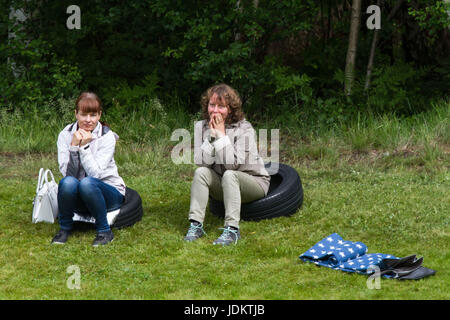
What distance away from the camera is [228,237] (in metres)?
5.67

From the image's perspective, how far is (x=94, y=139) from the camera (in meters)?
5.72

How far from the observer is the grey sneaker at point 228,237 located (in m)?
5.63

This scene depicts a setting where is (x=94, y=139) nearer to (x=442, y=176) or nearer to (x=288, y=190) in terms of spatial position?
(x=288, y=190)

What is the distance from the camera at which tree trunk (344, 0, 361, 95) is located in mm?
10641

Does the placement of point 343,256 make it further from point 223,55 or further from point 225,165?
point 223,55

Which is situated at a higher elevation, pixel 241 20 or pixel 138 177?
pixel 241 20

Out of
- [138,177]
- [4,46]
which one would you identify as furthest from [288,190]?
[4,46]

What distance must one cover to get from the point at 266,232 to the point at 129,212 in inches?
48.7

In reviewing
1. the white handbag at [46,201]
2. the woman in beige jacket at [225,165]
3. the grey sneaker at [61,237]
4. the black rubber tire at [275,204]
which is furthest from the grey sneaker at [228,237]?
the white handbag at [46,201]

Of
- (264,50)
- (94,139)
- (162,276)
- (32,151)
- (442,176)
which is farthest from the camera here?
(264,50)

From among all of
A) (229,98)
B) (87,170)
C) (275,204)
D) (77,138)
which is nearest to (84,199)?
(87,170)

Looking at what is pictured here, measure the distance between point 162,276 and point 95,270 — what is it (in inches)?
21.0

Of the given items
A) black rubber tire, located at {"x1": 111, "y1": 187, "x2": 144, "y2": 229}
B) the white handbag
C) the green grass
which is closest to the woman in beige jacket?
the green grass

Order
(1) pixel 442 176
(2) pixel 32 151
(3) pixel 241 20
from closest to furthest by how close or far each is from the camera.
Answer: (1) pixel 442 176 < (2) pixel 32 151 < (3) pixel 241 20
